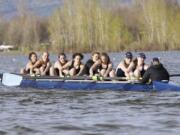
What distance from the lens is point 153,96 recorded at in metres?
15.8

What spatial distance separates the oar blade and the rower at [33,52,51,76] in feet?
2.46

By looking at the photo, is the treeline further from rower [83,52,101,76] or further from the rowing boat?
rower [83,52,101,76]

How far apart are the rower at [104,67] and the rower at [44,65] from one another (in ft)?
6.29

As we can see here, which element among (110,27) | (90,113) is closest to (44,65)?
(90,113)

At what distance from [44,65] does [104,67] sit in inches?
94.3

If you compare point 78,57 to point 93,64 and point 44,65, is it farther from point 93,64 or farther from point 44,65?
point 44,65

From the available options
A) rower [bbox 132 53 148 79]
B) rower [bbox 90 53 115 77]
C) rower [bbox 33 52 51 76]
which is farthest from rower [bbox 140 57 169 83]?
rower [bbox 33 52 51 76]

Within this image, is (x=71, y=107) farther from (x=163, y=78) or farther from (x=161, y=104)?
(x=163, y=78)

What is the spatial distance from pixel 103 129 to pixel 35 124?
4.68 ft

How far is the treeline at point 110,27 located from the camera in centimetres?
7356

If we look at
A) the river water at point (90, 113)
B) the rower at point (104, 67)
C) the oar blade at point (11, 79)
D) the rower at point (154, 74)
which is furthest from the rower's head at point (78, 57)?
the rower at point (154, 74)

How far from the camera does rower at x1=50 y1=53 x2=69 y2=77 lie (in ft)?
61.8

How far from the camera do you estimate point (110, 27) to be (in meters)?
77.7

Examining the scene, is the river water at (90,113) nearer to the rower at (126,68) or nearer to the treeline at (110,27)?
the rower at (126,68)
